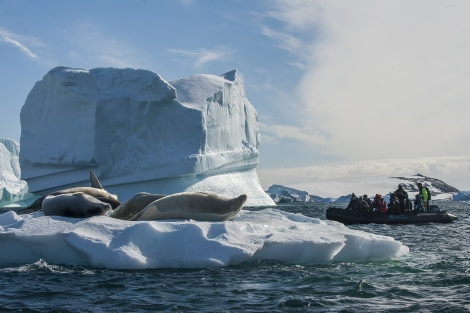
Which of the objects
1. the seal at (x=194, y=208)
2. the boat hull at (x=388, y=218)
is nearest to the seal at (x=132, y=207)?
the seal at (x=194, y=208)

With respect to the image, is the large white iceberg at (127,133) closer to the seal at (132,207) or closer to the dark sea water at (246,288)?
the seal at (132,207)

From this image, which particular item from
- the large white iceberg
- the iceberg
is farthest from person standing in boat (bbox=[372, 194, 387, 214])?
the iceberg

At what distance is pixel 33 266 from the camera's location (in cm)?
767

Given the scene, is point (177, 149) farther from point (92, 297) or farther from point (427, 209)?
point (92, 297)

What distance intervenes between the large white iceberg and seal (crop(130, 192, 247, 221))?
20727 millimetres

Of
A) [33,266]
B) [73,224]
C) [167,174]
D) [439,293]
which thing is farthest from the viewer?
[167,174]

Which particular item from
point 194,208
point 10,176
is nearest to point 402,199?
point 194,208

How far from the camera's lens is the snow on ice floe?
7406 millimetres

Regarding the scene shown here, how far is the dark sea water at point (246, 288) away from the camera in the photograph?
18.2 feet

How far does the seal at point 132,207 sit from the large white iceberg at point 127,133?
781 inches

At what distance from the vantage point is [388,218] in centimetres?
1869

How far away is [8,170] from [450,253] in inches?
1486

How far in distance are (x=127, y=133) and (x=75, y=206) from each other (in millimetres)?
21271

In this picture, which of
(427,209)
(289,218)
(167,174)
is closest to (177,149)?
(167,174)
